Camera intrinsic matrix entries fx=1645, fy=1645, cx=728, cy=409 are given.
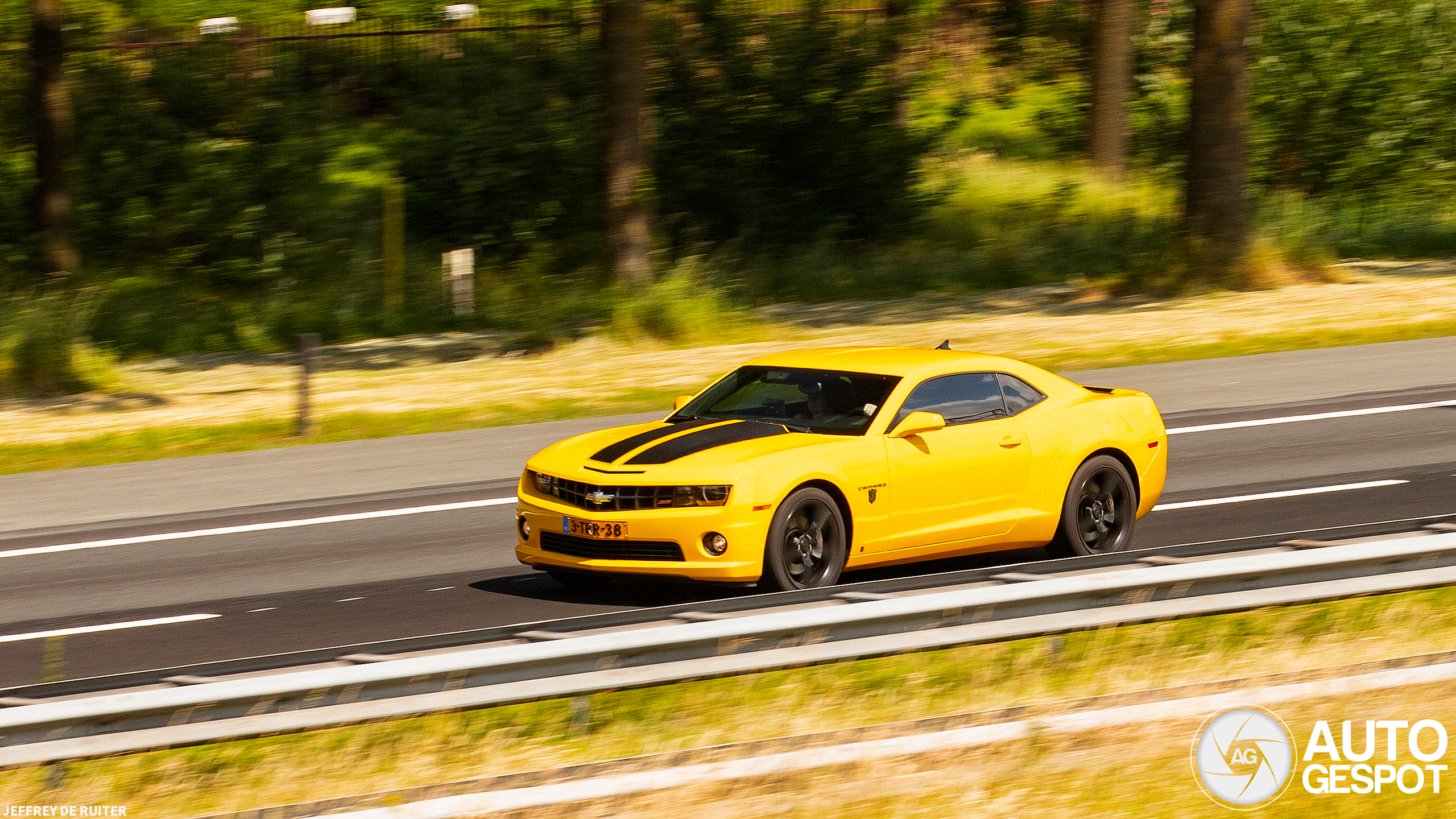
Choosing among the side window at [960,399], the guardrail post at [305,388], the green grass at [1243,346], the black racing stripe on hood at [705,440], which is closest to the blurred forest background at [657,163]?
the green grass at [1243,346]

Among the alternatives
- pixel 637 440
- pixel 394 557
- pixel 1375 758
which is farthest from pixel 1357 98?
pixel 1375 758

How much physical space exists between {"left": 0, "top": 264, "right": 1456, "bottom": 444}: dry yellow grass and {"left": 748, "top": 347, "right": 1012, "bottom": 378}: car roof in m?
7.22

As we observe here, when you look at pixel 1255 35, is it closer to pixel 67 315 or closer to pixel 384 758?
pixel 67 315

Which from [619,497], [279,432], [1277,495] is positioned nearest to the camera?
[619,497]

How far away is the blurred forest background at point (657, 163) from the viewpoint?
26.6 metres

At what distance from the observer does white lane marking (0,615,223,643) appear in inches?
357

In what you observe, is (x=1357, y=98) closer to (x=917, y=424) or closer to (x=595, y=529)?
(x=917, y=424)

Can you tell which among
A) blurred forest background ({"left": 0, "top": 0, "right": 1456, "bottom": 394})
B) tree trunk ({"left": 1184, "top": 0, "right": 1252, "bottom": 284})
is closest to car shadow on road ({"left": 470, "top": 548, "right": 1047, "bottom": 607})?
blurred forest background ({"left": 0, "top": 0, "right": 1456, "bottom": 394})

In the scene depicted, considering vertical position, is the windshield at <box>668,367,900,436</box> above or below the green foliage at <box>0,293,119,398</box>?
above

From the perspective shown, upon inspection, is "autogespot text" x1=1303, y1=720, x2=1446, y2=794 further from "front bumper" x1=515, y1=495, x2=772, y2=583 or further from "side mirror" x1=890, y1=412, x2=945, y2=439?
"side mirror" x1=890, y1=412, x2=945, y2=439

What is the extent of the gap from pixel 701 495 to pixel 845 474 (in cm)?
83

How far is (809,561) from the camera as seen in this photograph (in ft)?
28.6

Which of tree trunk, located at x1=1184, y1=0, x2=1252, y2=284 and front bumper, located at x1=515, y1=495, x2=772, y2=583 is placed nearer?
front bumper, located at x1=515, y1=495, x2=772, y2=583

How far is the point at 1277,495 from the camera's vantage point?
1202cm
